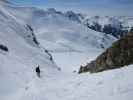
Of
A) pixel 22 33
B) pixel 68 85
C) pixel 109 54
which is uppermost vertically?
pixel 22 33

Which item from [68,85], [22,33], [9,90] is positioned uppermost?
[22,33]

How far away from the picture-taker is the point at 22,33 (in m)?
119

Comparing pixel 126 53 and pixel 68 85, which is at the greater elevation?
pixel 126 53

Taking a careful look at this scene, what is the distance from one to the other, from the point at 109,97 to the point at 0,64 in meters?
38.2

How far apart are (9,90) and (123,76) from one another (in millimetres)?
21383

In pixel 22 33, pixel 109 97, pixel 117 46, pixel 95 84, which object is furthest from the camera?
pixel 22 33

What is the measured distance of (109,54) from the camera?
1266 inches

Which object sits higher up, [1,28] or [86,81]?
[1,28]

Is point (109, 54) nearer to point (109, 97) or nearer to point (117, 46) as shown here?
point (117, 46)

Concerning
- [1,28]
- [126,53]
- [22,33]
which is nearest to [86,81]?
[126,53]

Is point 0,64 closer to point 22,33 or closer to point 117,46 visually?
point 117,46

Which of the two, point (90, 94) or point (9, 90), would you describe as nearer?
point (90, 94)

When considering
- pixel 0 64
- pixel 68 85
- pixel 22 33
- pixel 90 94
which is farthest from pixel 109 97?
pixel 22 33

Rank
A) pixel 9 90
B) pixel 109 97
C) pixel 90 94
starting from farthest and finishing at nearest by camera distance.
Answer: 1. pixel 9 90
2. pixel 90 94
3. pixel 109 97
